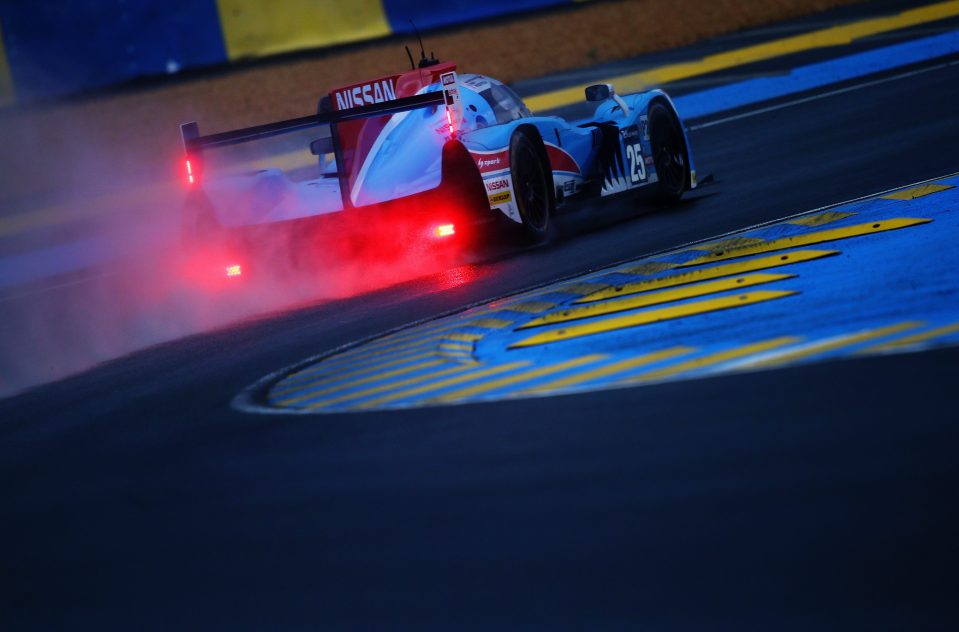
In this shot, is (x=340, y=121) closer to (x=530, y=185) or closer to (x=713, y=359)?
(x=530, y=185)

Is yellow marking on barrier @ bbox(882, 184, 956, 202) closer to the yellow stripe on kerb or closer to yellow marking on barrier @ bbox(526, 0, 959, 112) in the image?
yellow marking on barrier @ bbox(526, 0, 959, 112)

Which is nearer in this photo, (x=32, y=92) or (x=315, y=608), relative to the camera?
(x=315, y=608)

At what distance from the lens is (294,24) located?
17656mm

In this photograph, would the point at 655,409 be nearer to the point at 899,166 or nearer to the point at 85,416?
the point at 85,416

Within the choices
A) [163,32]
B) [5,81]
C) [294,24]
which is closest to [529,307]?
[5,81]

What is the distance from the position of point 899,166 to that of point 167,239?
261 inches

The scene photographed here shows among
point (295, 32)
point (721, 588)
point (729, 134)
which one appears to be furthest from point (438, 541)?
point (295, 32)

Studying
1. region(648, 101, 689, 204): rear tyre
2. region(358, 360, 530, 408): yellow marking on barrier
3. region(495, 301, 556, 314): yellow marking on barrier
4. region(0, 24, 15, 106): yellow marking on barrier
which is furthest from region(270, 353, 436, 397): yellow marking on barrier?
region(0, 24, 15, 106): yellow marking on barrier

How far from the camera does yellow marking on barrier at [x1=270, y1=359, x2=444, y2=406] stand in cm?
640

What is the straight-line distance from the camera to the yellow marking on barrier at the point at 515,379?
18.8 feet

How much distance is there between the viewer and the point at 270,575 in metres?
3.70

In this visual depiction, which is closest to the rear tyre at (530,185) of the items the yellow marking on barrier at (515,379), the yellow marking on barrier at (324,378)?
the yellow marking on barrier at (324,378)

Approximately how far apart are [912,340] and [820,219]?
367 centimetres

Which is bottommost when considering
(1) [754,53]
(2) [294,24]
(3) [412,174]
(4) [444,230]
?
(4) [444,230]
